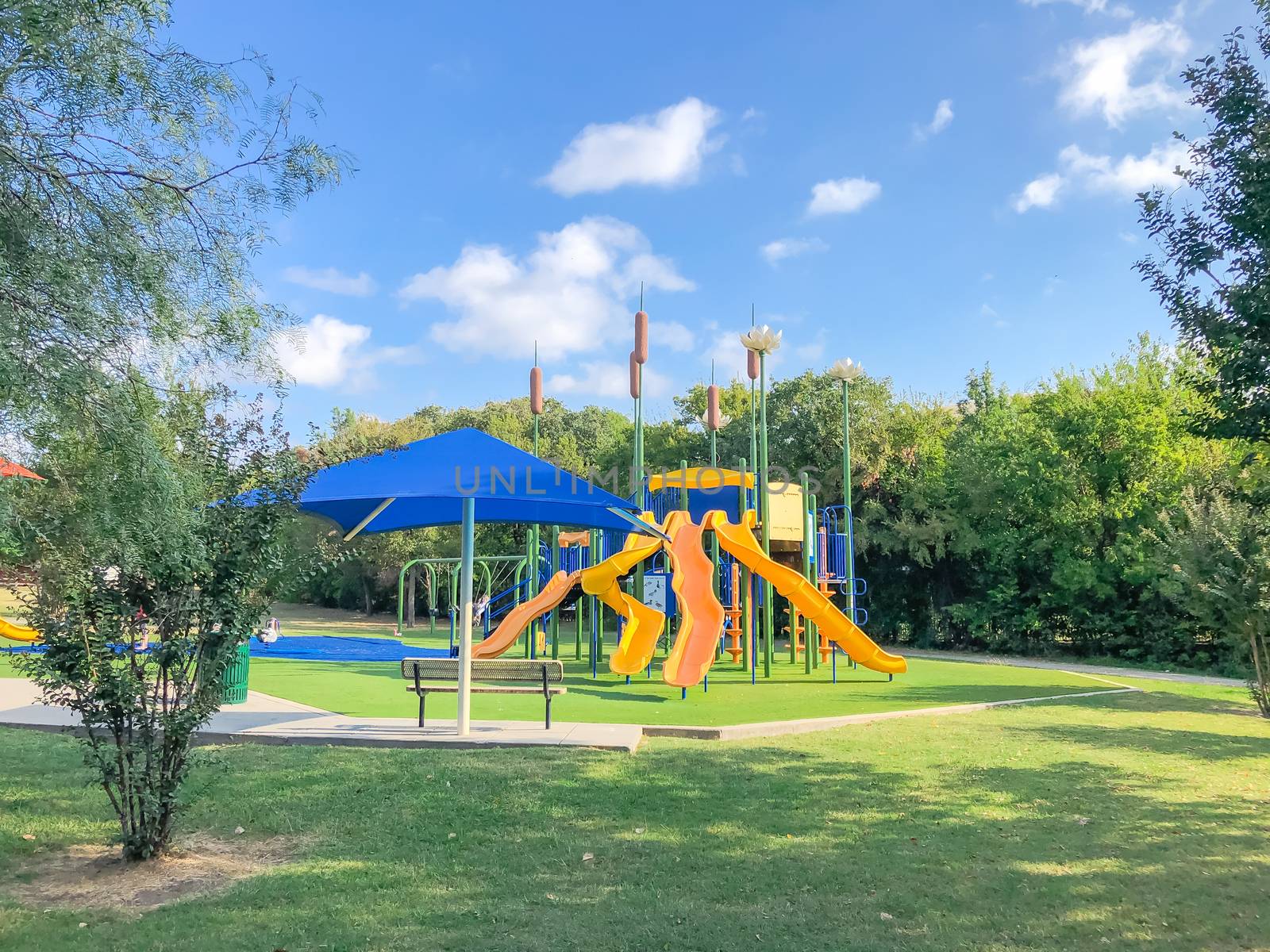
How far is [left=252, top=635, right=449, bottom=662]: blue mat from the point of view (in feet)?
65.9

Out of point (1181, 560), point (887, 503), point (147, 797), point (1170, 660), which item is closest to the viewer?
point (147, 797)

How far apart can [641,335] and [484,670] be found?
35.5 ft

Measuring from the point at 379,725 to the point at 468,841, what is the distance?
4.07m

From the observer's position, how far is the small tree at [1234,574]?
10883 mm

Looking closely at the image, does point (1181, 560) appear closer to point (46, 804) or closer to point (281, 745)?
point (281, 745)

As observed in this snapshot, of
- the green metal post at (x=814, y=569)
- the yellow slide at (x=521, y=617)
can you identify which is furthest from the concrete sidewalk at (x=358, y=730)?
the green metal post at (x=814, y=569)

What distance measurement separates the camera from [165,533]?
14.3 feet

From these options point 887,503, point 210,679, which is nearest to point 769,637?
point 210,679

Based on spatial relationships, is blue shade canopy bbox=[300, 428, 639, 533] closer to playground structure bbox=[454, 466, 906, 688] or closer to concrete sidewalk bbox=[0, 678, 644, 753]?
concrete sidewalk bbox=[0, 678, 644, 753]

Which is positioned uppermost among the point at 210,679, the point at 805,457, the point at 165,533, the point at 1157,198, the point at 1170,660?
the point at 805,457

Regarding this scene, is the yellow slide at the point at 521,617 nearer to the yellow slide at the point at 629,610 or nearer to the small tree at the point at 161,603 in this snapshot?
the yellow slide at the point at 629,610

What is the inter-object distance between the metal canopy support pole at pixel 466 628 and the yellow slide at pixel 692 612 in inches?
162

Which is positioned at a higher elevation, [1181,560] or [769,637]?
[1181,560]

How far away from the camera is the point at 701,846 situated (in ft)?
17.3
